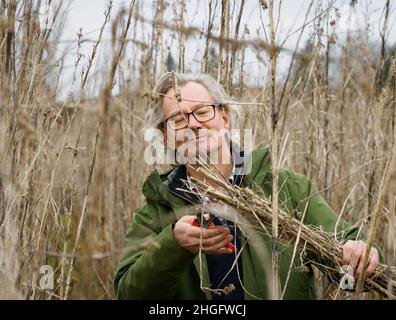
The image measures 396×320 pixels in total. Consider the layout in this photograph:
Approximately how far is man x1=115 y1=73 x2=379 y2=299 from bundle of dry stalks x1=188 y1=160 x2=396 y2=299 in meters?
0.10

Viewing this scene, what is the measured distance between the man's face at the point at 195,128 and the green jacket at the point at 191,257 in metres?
0.13

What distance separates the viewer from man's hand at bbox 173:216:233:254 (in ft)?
3.44

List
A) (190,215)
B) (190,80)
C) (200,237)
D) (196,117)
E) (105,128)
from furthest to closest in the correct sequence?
1. (190,80)
2. (196,117)
3. (190,215)
4. (200,237)
5. (105,128)

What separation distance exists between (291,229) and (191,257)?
0.28m

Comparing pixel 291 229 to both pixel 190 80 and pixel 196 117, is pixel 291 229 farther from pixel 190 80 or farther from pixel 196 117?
pixel 190 80

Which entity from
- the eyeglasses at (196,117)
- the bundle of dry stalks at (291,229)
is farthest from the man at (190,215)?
the bundle of dry stalks at (291,229)

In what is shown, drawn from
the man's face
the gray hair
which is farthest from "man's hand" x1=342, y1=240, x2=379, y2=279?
the gray hair

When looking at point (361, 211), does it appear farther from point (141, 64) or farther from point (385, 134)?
point (141, 64)

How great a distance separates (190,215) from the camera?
1220 mm

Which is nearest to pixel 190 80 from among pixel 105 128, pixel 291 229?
pixel 291 229

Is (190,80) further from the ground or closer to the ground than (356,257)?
further from the ground

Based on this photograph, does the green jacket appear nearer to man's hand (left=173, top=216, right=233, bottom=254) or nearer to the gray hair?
man's hand (left=173, top=216, right=233, bottom=254)

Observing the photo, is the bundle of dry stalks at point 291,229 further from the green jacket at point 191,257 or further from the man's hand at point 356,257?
the green jacket at point 191,257

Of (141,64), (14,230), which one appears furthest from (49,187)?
(141,64)
